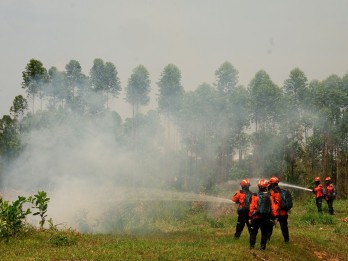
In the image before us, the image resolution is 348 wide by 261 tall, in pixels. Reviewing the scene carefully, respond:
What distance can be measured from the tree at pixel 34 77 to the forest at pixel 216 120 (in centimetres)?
13

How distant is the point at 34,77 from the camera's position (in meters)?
53.6

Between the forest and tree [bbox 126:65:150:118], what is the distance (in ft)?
0.57

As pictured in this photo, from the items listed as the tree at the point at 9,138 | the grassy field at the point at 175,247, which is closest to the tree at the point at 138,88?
the tree at the point at 9,138

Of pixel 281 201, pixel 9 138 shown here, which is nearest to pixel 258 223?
pixel 281 201

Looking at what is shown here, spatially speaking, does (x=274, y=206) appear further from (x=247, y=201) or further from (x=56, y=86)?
(x=56, y=86)

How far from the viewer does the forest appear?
5659cm

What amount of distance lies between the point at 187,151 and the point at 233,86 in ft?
46.1

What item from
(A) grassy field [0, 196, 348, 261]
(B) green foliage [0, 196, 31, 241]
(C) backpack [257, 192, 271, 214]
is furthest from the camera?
(B) green foliage [0, 196, 31, 241]

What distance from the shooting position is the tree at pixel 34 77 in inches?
2019

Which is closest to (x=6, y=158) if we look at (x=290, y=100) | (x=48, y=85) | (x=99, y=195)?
(x=99, y=195)

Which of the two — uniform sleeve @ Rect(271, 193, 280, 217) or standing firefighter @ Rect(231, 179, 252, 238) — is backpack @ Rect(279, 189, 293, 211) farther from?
standing firefighter @ Rect(231, 179, 252, 238)

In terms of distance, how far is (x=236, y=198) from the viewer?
591 inches

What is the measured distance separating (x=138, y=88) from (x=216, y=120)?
1484 cm

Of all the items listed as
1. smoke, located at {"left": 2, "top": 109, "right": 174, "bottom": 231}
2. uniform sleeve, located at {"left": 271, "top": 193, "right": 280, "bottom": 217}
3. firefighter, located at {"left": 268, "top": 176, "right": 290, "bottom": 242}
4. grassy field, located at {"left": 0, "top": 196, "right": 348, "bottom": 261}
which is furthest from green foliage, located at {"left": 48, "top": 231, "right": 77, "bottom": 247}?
smoke, located at {"left": 2, "top": 109, "right": 174, "bottom": 231}
